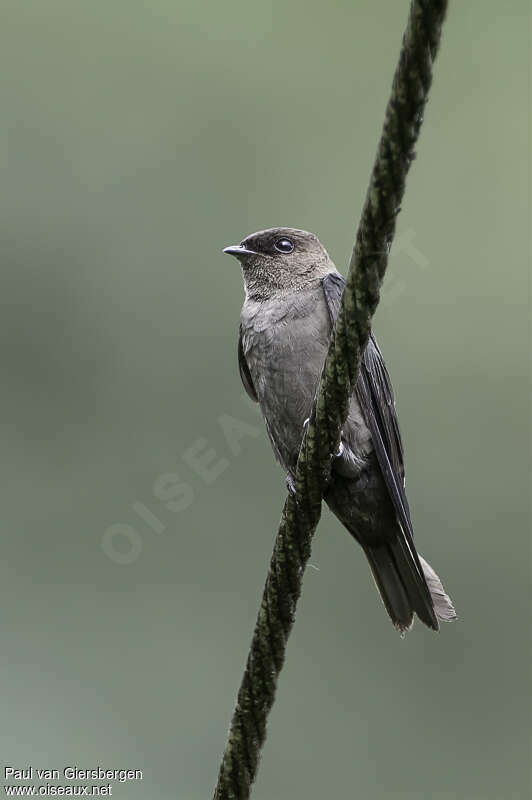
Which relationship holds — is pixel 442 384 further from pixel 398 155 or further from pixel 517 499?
pixel 398 155

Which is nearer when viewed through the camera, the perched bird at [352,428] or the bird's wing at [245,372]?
the perched bird at [352,428]

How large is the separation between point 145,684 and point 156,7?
8961mm

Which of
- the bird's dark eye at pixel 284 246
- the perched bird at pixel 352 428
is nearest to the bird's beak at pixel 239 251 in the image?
the bird's dark eye at pixel 284 246

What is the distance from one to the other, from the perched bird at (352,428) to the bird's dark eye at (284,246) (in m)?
0.38

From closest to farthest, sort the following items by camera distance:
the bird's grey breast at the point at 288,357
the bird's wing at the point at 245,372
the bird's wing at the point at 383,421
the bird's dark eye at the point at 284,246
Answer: the bird's wing at the point at 383,421 → the bird's grey breast at the point at 288,357 → the bird's wing at the point at 245,372 → the bird's dark eye at the point at 284,246

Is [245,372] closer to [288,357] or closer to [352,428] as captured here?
[288,357]

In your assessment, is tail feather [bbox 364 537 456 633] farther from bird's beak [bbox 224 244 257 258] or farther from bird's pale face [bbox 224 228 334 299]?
bird's beak [bbox 224 244 257 258]

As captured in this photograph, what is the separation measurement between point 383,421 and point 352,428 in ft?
0.44

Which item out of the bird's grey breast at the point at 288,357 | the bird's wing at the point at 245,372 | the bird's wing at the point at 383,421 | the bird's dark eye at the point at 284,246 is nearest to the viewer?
the bird's wing at the point at 383,421

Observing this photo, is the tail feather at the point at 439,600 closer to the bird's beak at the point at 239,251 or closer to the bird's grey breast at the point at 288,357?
the bird's grey breast at the point at 288,357

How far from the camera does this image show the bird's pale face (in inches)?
219

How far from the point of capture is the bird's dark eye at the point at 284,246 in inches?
231

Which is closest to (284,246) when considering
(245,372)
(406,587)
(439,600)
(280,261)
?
(280,261)

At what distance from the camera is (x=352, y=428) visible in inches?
193
